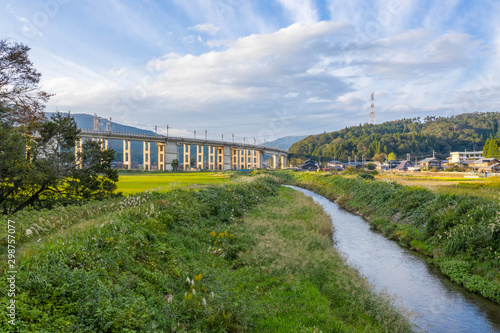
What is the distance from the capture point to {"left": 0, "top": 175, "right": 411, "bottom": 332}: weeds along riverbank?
5.08 m

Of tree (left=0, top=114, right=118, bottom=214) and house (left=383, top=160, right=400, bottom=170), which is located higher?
tree (left=0, top=114, right=118, bottom=214)

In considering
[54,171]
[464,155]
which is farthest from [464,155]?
[54,171]

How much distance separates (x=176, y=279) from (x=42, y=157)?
13.5 meters

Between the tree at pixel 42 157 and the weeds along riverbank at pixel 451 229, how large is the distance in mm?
19744

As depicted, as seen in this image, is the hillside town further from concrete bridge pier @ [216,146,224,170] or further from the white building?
concrete bridge pier @ [216,146,224,170]

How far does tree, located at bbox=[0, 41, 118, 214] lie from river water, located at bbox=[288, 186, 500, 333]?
1602cm

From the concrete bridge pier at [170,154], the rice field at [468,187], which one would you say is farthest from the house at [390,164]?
the rice field at [468,187]

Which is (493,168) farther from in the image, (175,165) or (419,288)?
(175,165)

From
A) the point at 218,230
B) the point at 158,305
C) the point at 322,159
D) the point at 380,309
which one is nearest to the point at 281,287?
the point at 380,309

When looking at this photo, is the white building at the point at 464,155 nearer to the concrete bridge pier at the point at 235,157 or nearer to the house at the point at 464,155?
the house at the point at 464,155

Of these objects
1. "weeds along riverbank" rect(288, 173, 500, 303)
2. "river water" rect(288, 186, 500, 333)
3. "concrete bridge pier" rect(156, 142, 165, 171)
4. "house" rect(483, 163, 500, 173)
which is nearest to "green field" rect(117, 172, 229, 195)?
"river water" rect(288, 186, 500, 333)

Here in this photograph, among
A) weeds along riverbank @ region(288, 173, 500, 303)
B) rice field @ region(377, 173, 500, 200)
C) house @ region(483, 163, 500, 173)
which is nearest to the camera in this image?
weeds along riverbank @ region(288, 173, 500, 303)

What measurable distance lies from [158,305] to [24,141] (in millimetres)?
12494

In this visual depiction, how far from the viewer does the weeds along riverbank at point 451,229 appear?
40.3ft
